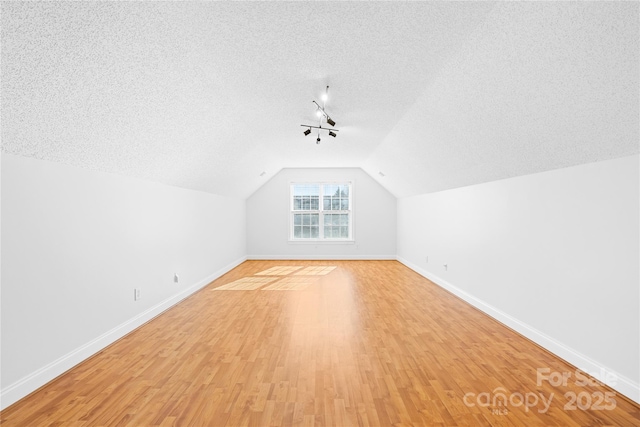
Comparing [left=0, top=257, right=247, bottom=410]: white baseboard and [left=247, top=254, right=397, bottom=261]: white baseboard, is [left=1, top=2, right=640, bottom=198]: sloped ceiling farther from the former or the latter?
[left=247, top=254, right=397, bottom=261]: white baseboard

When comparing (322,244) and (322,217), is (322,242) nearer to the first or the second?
(322,244)

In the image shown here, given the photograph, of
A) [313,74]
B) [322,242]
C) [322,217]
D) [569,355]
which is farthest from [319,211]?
[569,355]

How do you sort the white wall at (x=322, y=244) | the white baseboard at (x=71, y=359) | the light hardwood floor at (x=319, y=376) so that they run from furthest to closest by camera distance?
1. the white wall at (x=322, y=244)
2. the white baseboard at (x=71, y=359)
3. the light hardwood floor at (x=319, y=376)

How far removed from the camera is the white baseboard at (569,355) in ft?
7.59

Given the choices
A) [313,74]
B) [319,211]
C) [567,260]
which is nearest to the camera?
[567,260]

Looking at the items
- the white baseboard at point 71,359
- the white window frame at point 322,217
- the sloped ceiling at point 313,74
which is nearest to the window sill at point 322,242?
the white window frame at point 322,217

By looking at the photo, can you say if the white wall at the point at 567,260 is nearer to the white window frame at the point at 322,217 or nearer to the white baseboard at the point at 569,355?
the white baseboard at the point at 569,355

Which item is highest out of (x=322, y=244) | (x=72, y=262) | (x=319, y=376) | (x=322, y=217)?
(x=322, y=217)

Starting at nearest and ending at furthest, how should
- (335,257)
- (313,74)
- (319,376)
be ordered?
1. (319,376)
2. (313,74)
3. (335,257)

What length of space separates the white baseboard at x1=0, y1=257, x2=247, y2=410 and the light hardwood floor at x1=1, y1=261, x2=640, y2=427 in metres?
0.06

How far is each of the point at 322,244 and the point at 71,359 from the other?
22.6 ft

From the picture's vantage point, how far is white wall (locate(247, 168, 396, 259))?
30.2 feet

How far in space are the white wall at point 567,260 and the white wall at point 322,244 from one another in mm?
4320

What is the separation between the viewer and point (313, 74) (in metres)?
3.19
